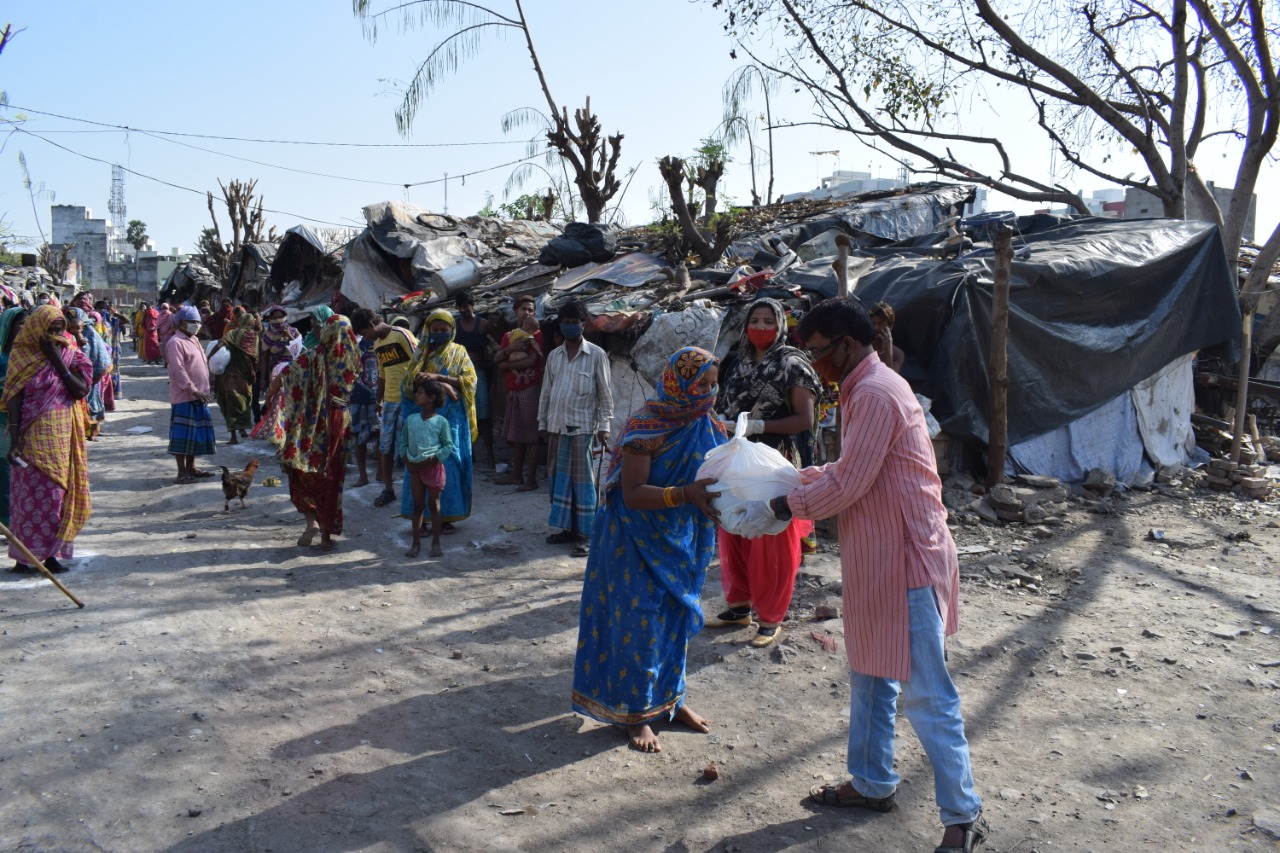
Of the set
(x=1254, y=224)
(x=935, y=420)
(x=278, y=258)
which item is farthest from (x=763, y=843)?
(x=1254, y=224)

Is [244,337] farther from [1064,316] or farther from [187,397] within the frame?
[1064,316]

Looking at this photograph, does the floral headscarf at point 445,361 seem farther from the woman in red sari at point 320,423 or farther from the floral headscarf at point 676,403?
the floral headscarf at point 676,403

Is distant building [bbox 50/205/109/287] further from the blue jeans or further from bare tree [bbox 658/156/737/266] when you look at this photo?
the blue jeans

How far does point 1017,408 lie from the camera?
28.5 feet

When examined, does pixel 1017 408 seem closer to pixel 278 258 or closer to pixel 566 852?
Result: pixel 566 852

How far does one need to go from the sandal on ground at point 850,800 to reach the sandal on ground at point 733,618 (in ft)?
6.35

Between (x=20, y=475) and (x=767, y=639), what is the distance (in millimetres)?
4687

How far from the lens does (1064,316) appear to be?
902 centimetres

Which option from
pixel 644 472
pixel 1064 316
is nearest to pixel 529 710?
pixel 644 472

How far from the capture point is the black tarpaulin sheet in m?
8.34

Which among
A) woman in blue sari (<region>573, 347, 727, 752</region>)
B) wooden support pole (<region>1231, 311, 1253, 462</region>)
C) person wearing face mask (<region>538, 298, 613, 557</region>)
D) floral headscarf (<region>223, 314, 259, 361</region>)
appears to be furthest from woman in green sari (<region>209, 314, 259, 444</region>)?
wooden support pole (<region>1231, 311, 1253, 462</region>)

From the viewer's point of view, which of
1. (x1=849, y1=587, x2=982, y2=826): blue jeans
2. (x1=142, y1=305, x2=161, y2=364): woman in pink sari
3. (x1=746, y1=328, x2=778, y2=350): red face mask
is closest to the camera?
(x1=849, y1=587, x2=982, y2=826): blue jeans

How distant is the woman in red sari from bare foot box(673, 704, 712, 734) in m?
3.71

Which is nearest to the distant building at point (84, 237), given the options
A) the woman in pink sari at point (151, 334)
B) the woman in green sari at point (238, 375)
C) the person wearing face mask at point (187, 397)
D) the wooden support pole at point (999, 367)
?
the woman in pink sari at point (151, 334)
